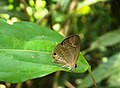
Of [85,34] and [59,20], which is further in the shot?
[85,34]

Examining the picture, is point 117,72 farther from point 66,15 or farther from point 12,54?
point 12,54

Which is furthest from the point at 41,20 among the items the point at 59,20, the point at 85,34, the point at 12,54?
the point at 12,54

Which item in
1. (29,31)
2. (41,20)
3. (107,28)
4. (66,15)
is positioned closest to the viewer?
(29,31)

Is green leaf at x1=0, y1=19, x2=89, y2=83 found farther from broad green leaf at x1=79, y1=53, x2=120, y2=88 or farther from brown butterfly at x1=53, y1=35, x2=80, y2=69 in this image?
broad green leaf at x1=79, y1=53, x2=120, y2=88

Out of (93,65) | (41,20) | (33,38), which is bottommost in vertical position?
(33,38)

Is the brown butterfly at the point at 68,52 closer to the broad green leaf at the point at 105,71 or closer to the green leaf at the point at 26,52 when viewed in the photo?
the green leaf at the point at 26,52

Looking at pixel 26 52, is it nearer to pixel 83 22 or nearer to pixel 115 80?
pixel 115 80

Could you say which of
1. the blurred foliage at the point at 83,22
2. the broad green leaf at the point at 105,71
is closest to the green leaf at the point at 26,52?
the blurred foliage at the point at 83,22

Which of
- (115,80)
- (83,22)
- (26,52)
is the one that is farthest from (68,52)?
(83,22)
